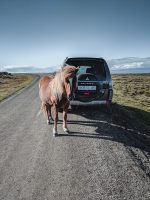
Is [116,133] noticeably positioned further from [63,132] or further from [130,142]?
[63,132]

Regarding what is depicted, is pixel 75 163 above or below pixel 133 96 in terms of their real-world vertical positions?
above

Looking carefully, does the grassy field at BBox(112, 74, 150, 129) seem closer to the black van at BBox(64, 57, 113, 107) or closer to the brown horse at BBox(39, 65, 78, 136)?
the black van at BBox(64, 57, 113, 107)

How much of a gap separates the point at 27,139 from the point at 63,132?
136cm

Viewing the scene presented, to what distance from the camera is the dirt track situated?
498 cm

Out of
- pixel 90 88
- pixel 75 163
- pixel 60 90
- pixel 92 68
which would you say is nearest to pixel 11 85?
pixel 92 68

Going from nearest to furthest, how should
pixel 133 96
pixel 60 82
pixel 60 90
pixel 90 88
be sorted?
1. pixel 60 82
2. pixel 60 90
3. pixel 90 88
4. pixel 133 96

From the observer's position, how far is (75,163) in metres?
6.31

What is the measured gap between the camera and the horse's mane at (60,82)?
762 centimetres

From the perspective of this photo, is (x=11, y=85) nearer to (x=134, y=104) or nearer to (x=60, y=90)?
(x=134, y=104)

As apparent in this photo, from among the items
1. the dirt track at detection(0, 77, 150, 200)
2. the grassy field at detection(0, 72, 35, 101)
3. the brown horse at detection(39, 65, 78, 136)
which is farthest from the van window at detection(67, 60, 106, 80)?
the grassy field at detection(0, 72, 35, 101)

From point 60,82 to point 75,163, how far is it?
9.58 feet

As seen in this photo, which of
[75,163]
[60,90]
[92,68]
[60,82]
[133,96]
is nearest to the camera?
[75,163]

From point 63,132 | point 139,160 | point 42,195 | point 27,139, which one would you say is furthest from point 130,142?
point 42,195

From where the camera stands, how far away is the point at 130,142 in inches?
317
